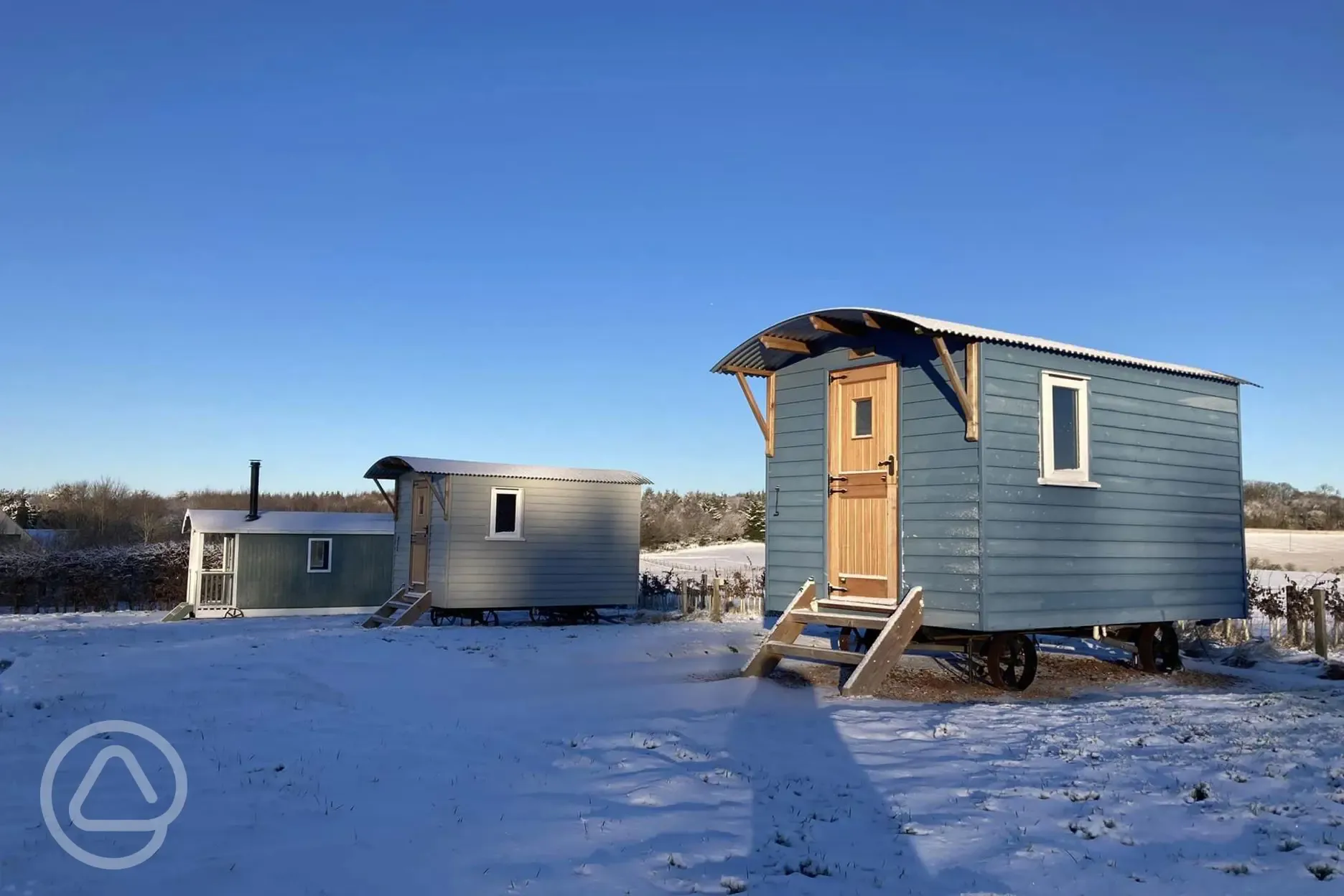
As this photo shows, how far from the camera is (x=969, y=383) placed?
9.51 m

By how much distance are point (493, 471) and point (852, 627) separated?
1137 centimetres

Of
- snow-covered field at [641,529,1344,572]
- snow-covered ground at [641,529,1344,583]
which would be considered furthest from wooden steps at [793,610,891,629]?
snow-covered field at [641,529,1344,572]

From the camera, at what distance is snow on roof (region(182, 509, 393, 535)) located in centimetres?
2538

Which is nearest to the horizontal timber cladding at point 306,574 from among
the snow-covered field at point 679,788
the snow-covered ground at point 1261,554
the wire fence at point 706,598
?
the wire fence at point 706,598

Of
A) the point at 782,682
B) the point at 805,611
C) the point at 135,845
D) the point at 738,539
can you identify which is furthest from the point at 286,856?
the point at 738,539

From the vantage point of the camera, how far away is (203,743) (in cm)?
712

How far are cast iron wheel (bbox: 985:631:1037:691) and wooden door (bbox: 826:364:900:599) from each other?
1146 mm

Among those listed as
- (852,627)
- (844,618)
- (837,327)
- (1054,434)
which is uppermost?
(837,327)

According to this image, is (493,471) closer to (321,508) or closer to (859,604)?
(859,604)

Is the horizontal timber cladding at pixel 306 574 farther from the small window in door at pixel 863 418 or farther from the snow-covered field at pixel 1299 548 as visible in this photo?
the snow-covered field at pixel 1299 548

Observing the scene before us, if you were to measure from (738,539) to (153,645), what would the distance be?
149ft

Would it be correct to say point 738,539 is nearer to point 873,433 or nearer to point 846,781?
point 873,433

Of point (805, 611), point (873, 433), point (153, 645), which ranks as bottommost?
point (153, 645)

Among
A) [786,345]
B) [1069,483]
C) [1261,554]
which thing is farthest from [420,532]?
[1261,554]
